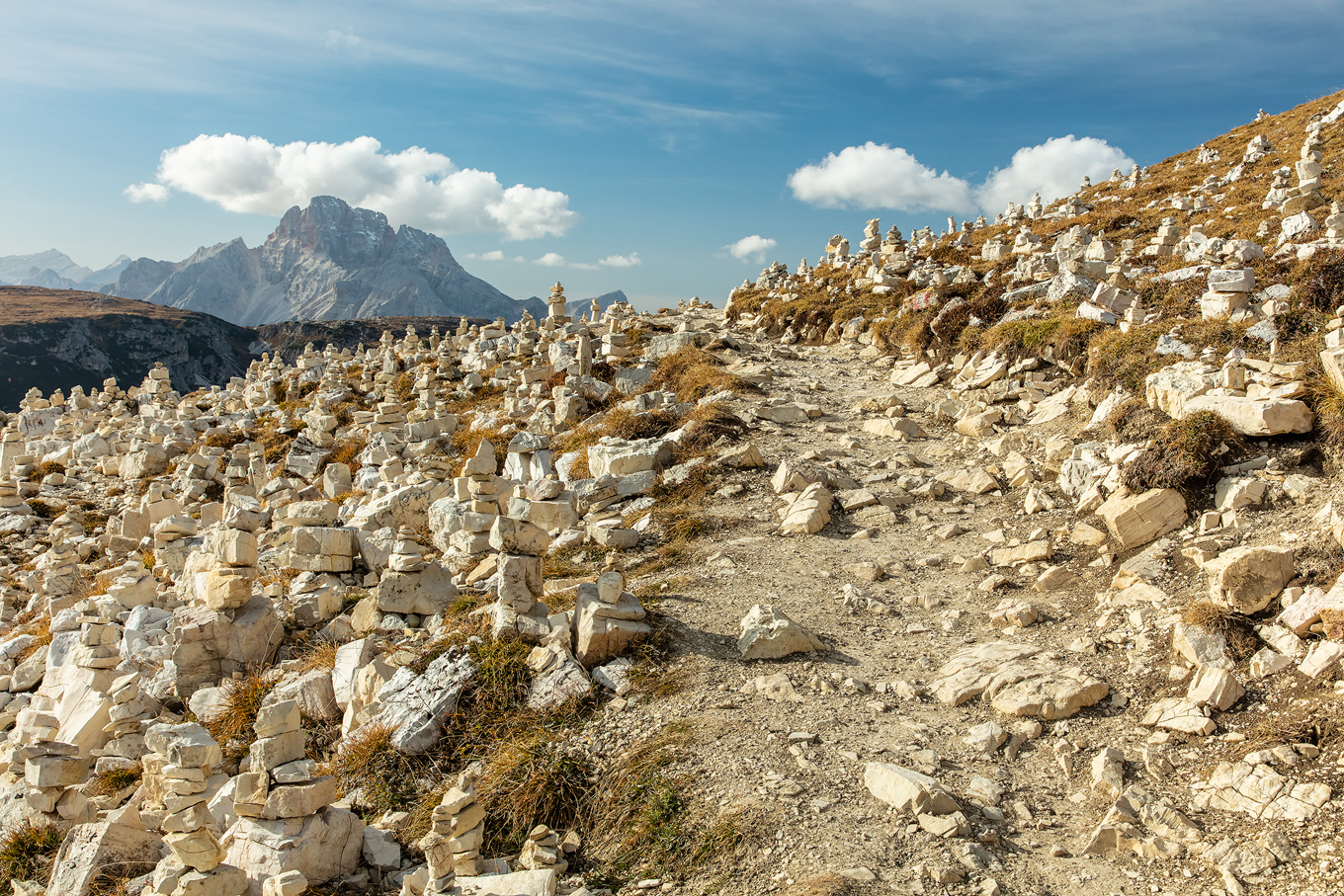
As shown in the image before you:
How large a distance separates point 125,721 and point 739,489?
9.63m

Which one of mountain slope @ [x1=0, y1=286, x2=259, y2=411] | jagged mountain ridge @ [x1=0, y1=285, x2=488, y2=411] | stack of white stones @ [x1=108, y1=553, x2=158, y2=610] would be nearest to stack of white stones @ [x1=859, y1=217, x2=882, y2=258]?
stack of white stones @ [x1=108, y1=553, x2=158, y2=610]

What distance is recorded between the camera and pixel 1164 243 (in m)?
19.2

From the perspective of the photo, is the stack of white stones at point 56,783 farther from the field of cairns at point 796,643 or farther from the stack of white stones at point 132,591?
the stack of white stones at point 132,591

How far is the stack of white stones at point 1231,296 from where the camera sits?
12.9 metres

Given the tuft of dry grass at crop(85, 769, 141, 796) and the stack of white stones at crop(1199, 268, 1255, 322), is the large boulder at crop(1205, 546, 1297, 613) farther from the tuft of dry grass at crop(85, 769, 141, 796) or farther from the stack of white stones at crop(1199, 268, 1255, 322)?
the tuft of dry grass at crop(85, 769, 141, 796)

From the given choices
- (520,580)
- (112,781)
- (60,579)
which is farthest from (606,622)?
(60,579)

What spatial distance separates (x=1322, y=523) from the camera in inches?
311

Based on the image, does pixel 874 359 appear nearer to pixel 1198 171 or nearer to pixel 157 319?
pixel 1198 171

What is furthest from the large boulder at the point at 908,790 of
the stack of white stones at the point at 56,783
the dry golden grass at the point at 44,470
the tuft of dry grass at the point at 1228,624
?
the dry golden grass at the point at 44,470

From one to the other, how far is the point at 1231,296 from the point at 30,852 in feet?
60.5

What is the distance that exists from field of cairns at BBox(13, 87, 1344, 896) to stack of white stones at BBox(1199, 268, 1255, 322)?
0.17 feet

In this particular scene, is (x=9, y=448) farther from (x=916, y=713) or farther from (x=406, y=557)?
(x=916, y=713)

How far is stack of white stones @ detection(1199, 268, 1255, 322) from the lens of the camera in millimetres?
12906

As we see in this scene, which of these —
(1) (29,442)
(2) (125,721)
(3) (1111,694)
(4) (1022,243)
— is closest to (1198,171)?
(4) (1022,243)
